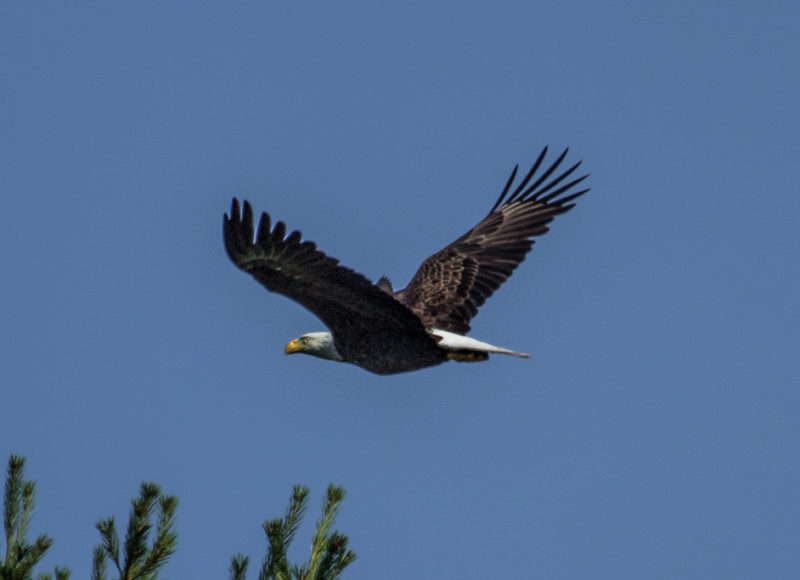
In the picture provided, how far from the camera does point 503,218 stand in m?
14.5

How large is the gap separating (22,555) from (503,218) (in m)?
8.94

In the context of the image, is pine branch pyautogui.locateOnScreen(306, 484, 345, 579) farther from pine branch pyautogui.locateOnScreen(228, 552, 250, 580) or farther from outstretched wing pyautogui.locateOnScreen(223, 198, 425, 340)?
outstretched wing pyautogui.locateOnScreen(223, 198, 425, 340)

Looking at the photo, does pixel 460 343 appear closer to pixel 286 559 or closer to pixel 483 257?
pixel 483 257

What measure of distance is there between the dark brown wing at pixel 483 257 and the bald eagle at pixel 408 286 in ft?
0.04

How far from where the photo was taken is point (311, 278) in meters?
10.4

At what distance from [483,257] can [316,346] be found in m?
2.52

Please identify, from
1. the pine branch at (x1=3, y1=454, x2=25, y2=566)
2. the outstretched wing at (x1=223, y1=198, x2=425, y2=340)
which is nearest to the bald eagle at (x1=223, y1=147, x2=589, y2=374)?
the outstretched wing at (x1=223, y1=198, x2=425, y2=340)

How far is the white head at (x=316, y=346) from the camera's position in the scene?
12.1 m

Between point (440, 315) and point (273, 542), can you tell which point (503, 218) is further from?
point (273, 542)

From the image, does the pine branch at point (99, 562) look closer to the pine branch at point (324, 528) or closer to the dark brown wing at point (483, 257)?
the pine branch at point (324, 528)

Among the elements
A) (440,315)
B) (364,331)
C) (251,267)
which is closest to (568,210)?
(440,315)

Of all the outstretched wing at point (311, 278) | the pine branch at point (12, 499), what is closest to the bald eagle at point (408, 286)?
the outstretched wing at point (311, 278)

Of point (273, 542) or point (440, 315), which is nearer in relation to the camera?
point (273, 542)

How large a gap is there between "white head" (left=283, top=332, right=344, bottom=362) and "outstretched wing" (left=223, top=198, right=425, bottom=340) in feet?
1.73
